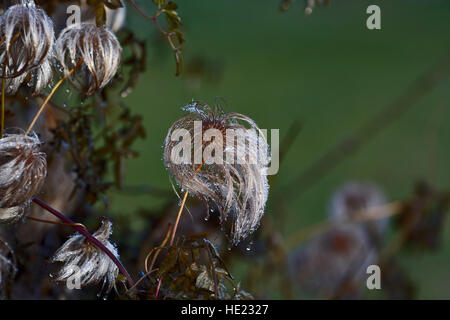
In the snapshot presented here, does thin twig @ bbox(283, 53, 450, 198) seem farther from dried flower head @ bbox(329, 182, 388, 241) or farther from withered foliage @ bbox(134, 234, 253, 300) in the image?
withered foliage @ bbox(134, 234, 253, 300)

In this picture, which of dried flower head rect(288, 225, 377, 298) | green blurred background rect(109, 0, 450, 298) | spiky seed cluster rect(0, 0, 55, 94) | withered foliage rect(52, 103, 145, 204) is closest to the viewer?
spiky seed cluster rect(0, 0, 55, 94)

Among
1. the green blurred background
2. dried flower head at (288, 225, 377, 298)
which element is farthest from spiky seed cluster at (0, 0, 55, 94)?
the green blurred background

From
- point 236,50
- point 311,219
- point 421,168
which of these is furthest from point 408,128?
point 236,50

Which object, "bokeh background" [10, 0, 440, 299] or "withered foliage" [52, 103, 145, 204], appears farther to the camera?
"bokeh background" [10, 0, 440, 299]

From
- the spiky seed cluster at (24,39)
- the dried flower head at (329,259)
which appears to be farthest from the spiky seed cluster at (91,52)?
the dried flower head at (329,259)

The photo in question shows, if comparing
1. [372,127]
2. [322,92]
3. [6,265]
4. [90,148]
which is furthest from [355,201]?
[322,92]
